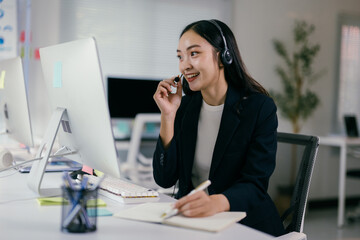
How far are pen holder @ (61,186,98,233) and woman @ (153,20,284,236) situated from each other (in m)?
0.52

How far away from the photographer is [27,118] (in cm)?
194

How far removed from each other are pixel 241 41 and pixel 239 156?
336cm

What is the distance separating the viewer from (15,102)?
79.5 inches

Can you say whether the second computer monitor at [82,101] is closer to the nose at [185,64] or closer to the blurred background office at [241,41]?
the nose at [185,64]

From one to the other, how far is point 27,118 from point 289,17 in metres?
3.73

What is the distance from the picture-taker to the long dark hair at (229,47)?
1560 millimetres

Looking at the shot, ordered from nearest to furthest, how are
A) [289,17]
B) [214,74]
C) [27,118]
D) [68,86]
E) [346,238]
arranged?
1. [68,86]
2. [214,74]
3. [27,118]
4. [346,238]
5. [289,17]

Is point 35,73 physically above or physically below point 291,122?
above

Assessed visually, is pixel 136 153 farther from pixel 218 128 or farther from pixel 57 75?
pixel 57 75

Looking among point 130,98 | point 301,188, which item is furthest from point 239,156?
point 130,98

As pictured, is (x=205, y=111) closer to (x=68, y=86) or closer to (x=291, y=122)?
(x=68, y=86)

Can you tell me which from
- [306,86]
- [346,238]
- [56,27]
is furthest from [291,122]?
[56,27]

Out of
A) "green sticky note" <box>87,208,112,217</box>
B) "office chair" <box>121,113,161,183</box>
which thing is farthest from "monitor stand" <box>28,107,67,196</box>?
"office chair" <box>121,113,161,183</box>

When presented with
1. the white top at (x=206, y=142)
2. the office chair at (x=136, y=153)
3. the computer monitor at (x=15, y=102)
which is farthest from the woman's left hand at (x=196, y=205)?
the office chair at (x=136, y=153)
